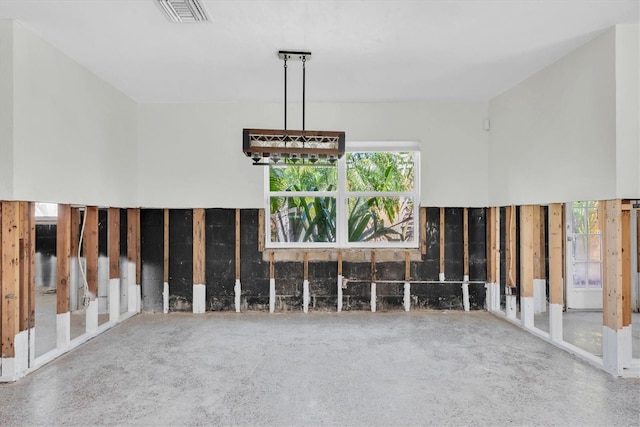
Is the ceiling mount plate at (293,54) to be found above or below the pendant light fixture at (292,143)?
A: above

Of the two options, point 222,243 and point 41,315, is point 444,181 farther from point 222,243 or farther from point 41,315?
point 41,315

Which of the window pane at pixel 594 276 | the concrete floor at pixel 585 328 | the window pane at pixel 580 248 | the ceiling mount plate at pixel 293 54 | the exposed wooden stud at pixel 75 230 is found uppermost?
the ceiling mount plate at pixel 293 54

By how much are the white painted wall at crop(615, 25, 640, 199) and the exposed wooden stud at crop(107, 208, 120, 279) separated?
5.42 m

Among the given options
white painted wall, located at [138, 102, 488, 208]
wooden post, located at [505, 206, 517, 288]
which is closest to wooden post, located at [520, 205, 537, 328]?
wooden post, located at [505, 206, 517, 288]

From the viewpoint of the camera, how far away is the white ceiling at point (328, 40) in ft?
9.48

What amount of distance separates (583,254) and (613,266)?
8.49 ft

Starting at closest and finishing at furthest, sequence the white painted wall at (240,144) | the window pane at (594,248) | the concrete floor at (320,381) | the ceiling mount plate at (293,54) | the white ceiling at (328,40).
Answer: the concrete floor at (320,381), the white ceiling at (328,40), the ceiling mount plate at (293,54), the white painted wall at (240,144), the window pane at (594,248)

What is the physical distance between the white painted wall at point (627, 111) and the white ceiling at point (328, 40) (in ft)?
0.56

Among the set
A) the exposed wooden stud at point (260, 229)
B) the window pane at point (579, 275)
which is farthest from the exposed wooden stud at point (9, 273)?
the window pane at point (579, 275)

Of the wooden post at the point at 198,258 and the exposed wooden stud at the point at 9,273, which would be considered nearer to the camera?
the exposed wooden stud at the point at 9,273

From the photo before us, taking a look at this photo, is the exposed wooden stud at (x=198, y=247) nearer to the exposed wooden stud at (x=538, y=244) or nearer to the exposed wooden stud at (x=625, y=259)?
the exposed wooden stud at (x=538, y=244)

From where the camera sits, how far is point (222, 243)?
5418mm

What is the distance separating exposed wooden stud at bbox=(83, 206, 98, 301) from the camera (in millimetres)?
4398

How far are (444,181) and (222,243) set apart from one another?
325 centimetres
